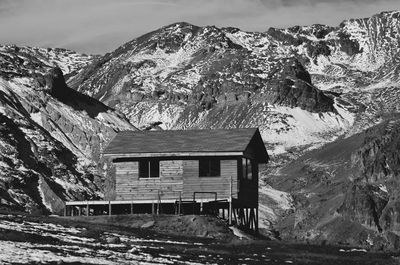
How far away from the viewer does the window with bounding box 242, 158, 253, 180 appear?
62594mm

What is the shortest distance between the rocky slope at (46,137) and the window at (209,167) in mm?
19768

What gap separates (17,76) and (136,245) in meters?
86.4

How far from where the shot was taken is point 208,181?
6047 cm

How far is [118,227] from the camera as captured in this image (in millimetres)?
48375

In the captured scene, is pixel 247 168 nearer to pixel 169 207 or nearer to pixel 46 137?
pixel 169 207

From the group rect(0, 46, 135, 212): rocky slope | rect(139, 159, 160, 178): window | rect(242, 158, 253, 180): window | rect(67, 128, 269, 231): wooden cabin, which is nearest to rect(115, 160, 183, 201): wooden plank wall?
rect(67, 128, 269, 231): wooden cabin

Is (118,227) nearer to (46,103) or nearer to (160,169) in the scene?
(160,169)

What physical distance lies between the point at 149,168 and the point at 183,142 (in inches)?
98.4

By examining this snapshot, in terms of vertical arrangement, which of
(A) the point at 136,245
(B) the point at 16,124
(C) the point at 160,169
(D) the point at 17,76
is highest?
(D) the point at 17,76

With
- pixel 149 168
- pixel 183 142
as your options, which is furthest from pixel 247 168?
pixel 149 168

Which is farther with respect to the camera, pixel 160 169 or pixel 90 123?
pixel 90 123

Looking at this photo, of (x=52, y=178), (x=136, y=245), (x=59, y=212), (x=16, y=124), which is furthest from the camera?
(x=16, y=124)

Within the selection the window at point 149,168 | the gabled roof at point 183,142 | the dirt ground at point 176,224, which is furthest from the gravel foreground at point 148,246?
the window at point 149,168

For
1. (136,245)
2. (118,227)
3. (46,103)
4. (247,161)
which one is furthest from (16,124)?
(136,245)
